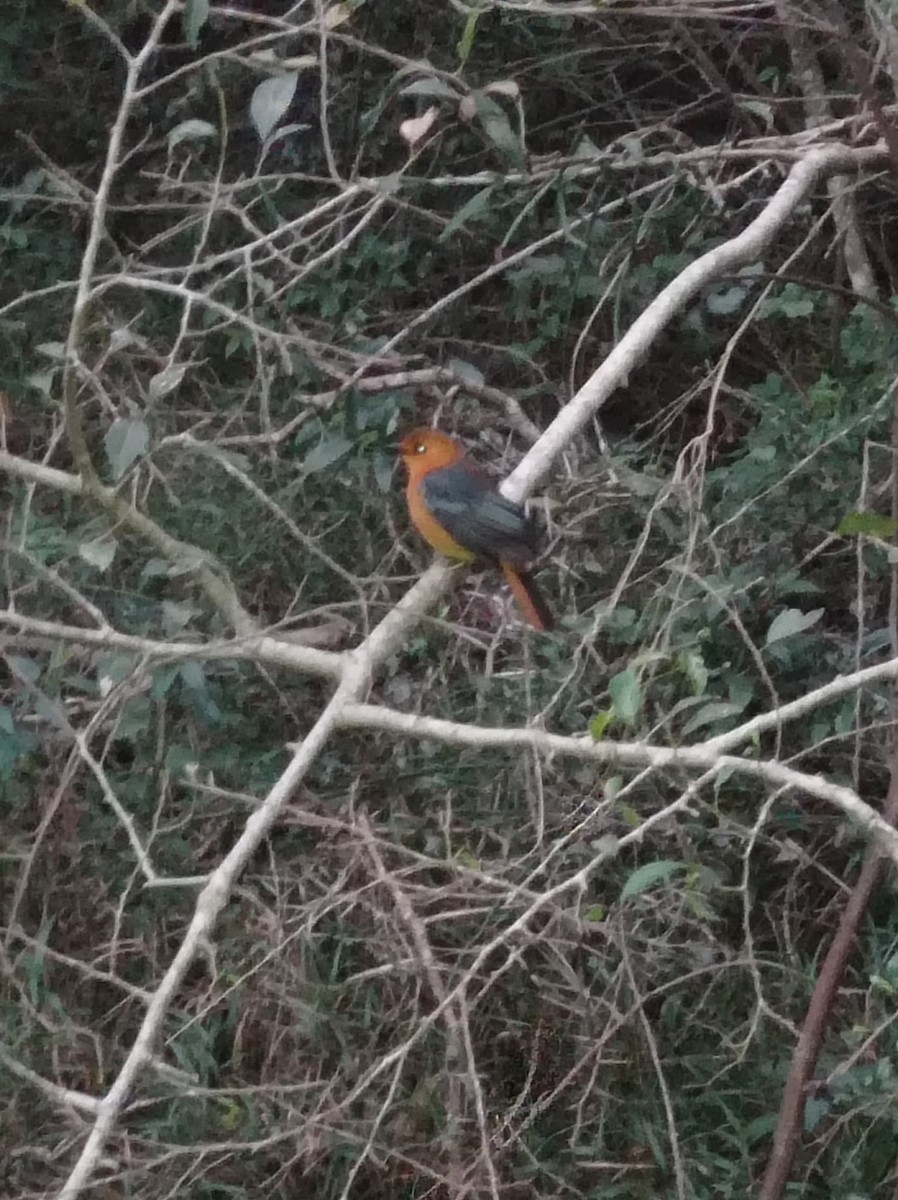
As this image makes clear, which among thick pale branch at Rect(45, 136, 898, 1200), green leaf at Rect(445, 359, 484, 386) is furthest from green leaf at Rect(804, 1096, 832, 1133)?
green leaf at Rect(445, 359, 484, 386)

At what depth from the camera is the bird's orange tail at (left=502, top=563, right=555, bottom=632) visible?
2916 mm

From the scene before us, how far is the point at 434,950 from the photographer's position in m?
2.76

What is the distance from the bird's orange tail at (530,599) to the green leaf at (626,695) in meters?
1.06

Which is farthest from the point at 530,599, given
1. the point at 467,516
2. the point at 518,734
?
the point at 518,734

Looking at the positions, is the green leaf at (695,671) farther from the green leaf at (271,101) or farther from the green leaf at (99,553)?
the green leaf at (271,101)

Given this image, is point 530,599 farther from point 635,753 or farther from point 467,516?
point 635,753

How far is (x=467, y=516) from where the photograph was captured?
2705 mm

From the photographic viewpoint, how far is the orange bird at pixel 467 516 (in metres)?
2.63

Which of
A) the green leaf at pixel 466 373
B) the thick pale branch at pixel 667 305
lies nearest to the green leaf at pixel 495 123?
the thick pale branch at pixel 667 305

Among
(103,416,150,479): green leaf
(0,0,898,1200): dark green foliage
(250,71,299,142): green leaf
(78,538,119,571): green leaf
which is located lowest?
(0,0,898,1200): dark green foliage

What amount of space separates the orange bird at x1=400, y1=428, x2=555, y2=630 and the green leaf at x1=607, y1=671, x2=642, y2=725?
724 millimetres

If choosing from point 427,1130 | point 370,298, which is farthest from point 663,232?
point 427,1130

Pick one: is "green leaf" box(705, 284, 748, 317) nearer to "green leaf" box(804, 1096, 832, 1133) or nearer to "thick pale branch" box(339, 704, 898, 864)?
"thick pale branch" box(339, 704, 898, 864)

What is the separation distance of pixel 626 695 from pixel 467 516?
97 centimetres
